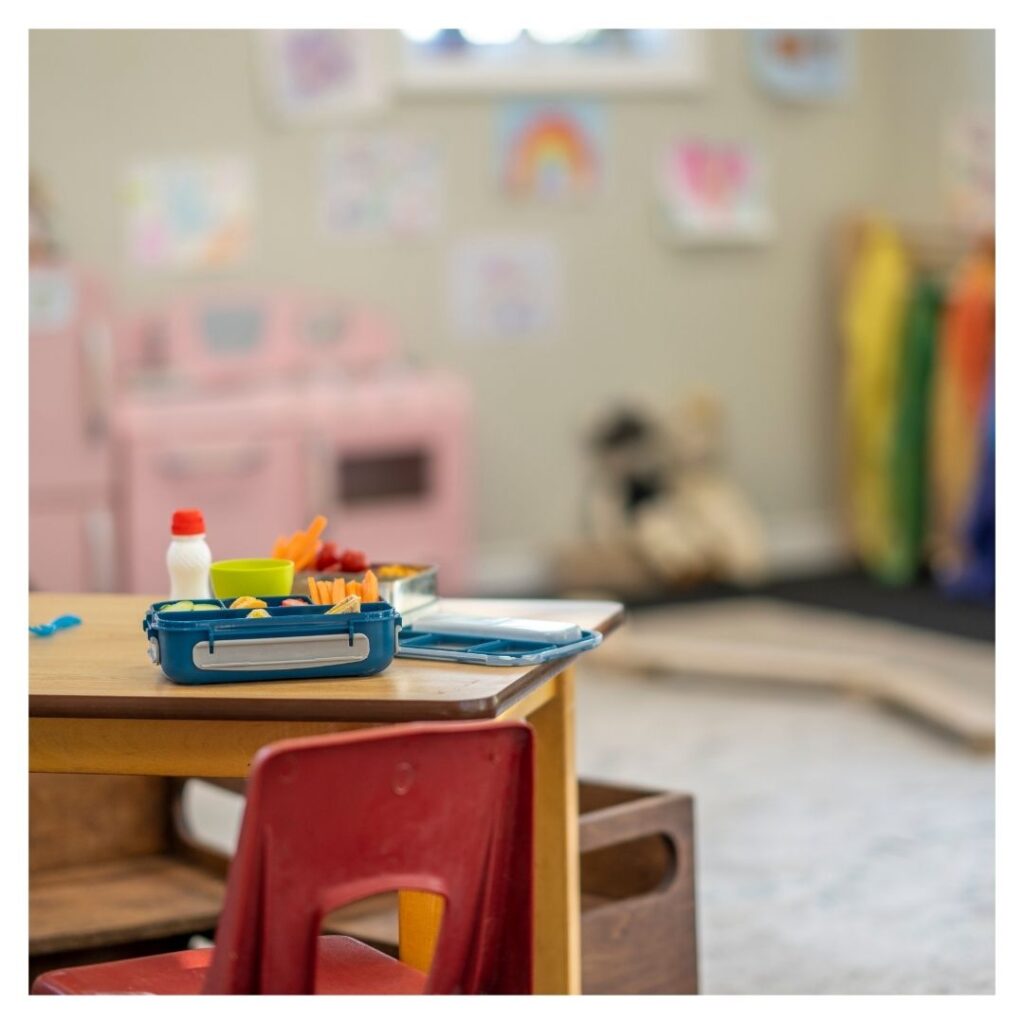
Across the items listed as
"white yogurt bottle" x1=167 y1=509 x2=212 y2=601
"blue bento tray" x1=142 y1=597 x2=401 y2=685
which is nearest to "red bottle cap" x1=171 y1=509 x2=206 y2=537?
"white yogurt bottle" x1=167 y1=509 x2=212 y2=601

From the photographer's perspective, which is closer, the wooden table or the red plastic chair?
the red plastic chair

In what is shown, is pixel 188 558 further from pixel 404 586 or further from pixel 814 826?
pixel 814 826

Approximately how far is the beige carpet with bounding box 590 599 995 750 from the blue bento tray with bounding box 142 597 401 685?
2588mm

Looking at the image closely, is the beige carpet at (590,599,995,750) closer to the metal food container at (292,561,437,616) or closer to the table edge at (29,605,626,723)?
the metal food container at (292,561,437,616)

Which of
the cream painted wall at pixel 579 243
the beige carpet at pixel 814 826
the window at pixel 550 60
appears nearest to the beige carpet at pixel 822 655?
the beige carpet at pixel 814 826

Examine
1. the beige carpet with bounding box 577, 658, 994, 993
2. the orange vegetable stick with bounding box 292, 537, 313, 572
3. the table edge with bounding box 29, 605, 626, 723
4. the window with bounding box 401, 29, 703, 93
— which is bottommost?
the beige carpet with bounding box 577, 658, 994, 993

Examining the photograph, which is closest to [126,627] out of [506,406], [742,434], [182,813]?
[182,813]

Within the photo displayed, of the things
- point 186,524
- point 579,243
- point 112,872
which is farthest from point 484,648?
point 579,243

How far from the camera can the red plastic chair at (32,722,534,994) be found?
150 centimetres

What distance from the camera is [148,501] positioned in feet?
17.6

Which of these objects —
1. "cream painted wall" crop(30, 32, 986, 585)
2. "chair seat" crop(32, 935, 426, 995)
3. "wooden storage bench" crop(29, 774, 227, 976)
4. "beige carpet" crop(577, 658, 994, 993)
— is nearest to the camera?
"chair seat" crop(32, 935, 426, 995)

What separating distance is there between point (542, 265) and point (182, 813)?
3.82 metres

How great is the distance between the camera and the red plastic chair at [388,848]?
1.50 metres

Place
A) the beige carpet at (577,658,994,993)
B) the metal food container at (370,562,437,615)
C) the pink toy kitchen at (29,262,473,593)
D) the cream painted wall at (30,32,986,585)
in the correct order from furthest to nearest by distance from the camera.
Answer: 1. the cream painted wall at (30,32,986,585)
2. the pink toy kitchen at (29,262,473,593)
3. the beige carpet at (577,658,994,993)
4. the metal food container at (370,562,437,615)
